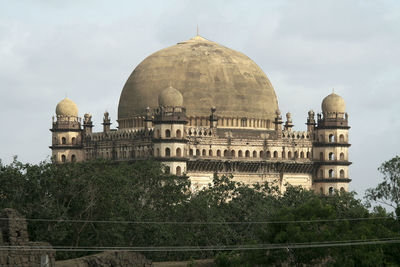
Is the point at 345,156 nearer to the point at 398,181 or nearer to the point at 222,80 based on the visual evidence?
the point at 222,80

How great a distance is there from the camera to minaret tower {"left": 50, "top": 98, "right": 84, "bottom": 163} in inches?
4341

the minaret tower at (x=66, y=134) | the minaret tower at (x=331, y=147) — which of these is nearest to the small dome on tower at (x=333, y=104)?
the minaret tower at (x=331, y=147)

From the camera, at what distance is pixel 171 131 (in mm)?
101188

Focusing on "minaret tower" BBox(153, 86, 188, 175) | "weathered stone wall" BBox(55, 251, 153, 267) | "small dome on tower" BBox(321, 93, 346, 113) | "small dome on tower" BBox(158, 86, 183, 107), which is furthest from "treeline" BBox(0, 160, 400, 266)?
"small dome on tower" BBox(321, 93, 346, 113)

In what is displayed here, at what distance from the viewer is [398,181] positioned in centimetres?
7738

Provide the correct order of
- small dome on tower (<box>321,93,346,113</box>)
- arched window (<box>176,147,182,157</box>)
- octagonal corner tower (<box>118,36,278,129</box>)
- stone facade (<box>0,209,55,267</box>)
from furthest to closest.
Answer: small dome on tower (<box>321,93,346,113</box>) < octagonal corner tower (<box>118,36,278,129</box>) < arched window (<box>176,147,182,157</box>) < stone facade (<box>0,209,55,267</box>)

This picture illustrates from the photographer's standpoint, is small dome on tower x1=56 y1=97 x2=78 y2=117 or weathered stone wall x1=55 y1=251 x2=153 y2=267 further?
small dome on tower x1=56 y1=97 x2=78 y2=117

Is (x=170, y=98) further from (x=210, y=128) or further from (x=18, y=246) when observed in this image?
(x=18, y=246)

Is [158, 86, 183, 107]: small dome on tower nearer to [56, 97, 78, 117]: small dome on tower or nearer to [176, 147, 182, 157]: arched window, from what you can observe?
[176, 147, 182, 157]: arched window

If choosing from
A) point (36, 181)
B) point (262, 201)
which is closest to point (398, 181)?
point (262, 201)

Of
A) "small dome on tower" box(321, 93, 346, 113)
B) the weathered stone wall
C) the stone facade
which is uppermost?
"small dome on tower" box(321, 93, 346, 113)

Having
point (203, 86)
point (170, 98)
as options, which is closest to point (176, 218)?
point (170, 98)

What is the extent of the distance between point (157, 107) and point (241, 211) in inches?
996

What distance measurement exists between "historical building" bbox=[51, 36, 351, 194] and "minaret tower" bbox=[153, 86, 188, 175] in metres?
0.08
